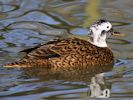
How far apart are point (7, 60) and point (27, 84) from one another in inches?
57.7

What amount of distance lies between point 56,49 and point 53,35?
1.74 metres

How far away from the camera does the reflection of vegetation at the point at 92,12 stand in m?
14.2

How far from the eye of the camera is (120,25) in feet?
46.6

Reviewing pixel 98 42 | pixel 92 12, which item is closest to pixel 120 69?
pixel 98 42

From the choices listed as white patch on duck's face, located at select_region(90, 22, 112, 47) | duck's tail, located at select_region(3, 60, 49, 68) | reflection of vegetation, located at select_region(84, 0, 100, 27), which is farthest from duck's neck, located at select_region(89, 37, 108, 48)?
reflection of vegetation, located at select_region(84, 0, 100, 27)

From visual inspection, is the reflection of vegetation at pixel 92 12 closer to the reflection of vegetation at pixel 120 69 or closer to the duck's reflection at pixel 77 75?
the duck's reflection at pixel 77 75

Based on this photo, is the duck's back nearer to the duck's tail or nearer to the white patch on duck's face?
the duck's tail

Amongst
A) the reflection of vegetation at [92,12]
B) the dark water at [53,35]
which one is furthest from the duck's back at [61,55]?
the reflection of vegetation at [92,12]

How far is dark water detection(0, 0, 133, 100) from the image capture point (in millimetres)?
10539

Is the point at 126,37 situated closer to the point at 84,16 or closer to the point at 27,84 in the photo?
the point at 84,16

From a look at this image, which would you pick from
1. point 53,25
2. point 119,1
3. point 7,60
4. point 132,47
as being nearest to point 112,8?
point 119,1

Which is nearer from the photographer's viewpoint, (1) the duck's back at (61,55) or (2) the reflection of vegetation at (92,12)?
(1) the duck's back at (61,55)

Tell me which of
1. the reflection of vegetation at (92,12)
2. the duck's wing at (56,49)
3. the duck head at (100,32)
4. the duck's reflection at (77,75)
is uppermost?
the reflection of vegetation at (92,12)

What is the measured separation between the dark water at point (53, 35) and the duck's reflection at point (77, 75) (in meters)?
0.05
